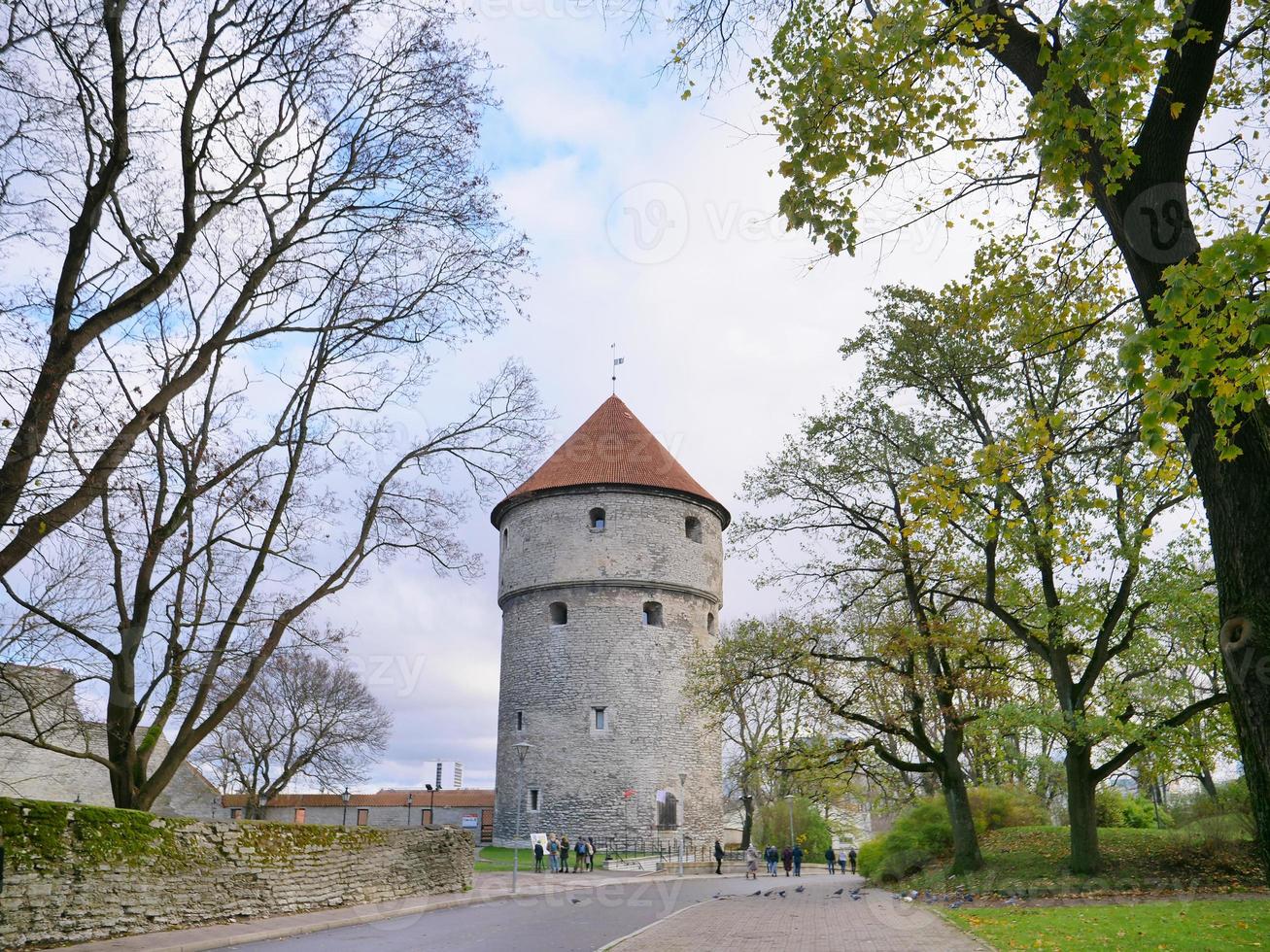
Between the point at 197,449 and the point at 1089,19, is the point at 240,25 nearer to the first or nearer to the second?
the point at 197,449

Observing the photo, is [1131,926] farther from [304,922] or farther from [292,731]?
[292,731]

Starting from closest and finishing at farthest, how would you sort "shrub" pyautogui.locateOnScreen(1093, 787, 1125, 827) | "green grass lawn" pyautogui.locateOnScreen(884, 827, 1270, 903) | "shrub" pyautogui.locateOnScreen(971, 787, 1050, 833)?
"green grass lawn" pyautogui.locateOnScreen(884, 827, 1270, 903) → "shrub" pyautogui.locateOnScreen(971, 787, 1050, 833) → "shrub" pyautogui.locateOnScreen(1093, 787, 1125, 827)

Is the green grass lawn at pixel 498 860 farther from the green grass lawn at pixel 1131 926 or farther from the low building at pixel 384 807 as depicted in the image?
the green grass lawn at pixel 1131 926

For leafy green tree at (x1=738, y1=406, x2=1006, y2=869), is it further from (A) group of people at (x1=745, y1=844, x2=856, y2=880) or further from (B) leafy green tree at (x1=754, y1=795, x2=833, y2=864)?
(B) leafy green tree at (x1=754, y1=795, x2=833, y2=864)

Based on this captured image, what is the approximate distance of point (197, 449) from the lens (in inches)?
579

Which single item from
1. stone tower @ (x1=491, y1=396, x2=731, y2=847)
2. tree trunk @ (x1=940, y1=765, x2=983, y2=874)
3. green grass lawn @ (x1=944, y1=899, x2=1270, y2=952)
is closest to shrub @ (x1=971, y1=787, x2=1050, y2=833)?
tree trunk @ (x1=940, y1=765, x2=983, y2=874)

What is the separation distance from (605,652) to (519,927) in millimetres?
21093

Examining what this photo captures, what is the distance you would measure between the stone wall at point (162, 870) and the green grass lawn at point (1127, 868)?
11.0 m

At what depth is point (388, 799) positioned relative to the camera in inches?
2143

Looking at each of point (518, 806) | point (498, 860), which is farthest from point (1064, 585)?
point (498, 860)

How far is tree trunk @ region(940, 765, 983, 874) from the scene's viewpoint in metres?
19.8

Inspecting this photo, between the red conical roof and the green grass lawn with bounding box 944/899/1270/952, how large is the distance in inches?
914

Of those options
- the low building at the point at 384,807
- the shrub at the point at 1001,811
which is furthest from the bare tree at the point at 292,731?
the shrub at the point at 1001,811

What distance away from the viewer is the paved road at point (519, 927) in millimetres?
11188
